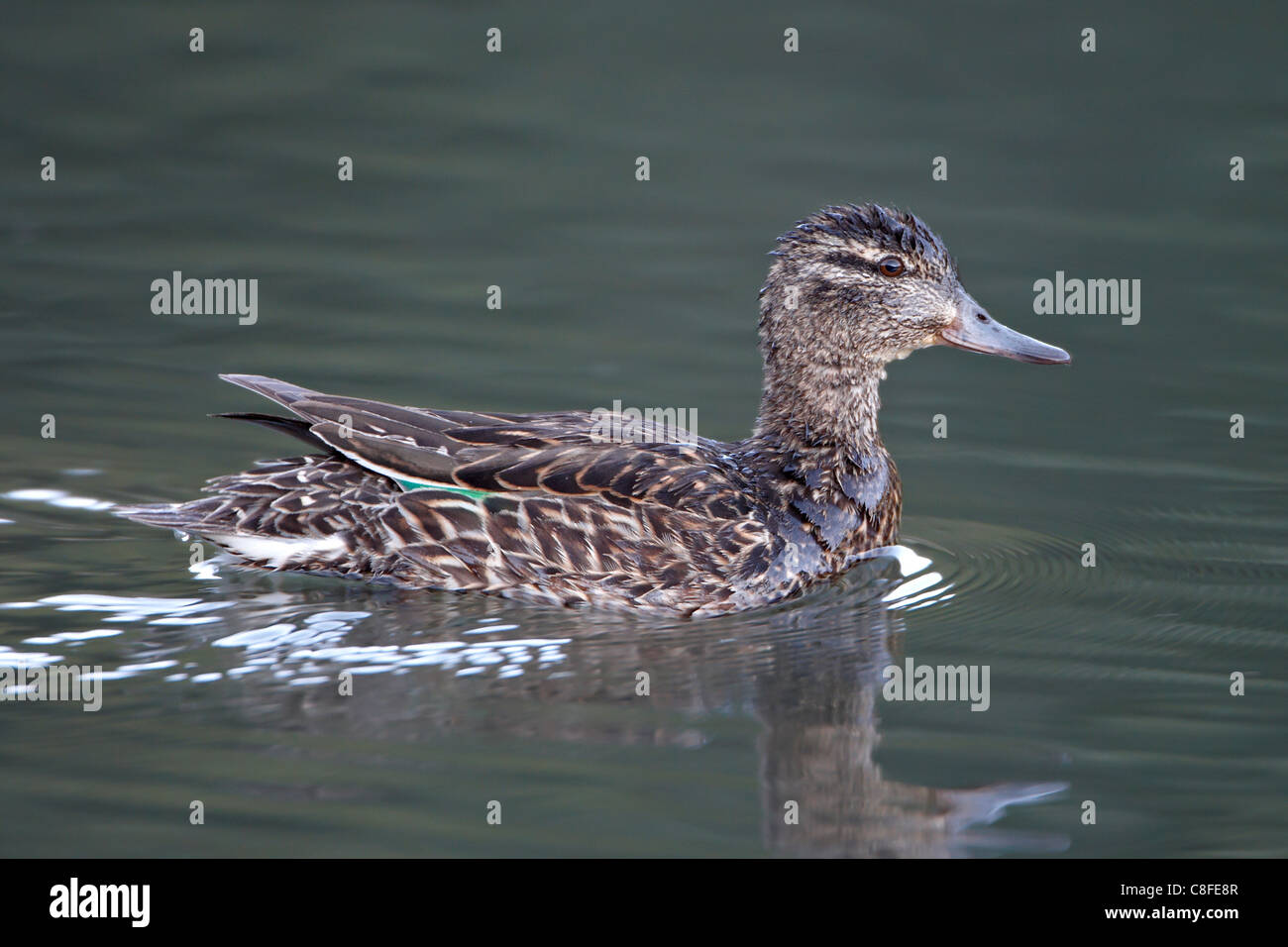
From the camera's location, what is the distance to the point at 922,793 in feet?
23.2

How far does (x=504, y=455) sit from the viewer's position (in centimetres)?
890

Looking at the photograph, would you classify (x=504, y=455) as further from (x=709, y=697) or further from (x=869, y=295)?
(x=869, y=295)

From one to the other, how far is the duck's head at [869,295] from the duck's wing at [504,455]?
85 centimetres

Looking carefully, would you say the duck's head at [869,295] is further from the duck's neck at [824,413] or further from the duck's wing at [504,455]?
the duck's wing at [504,455]

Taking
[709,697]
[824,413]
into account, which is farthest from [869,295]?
[709,697]

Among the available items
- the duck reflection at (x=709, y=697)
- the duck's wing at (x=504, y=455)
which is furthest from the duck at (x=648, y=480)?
the duck reflection at (x=709, y=697)

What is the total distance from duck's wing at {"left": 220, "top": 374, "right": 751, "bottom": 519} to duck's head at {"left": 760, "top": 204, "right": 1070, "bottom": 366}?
848 mm

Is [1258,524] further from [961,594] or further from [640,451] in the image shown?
[640,451]

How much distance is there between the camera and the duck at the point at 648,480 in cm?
877

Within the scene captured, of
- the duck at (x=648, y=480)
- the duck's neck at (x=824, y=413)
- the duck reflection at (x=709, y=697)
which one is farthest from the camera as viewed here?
the duck's neck at (x=824, y=413)

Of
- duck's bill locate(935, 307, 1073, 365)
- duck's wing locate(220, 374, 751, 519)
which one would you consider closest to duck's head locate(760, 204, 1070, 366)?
duck's bill locate(935, 307, 1073, 365)

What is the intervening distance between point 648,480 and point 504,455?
2.25ft

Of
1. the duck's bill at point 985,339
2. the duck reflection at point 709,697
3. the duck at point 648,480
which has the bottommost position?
the duck reflection at point 709,697
